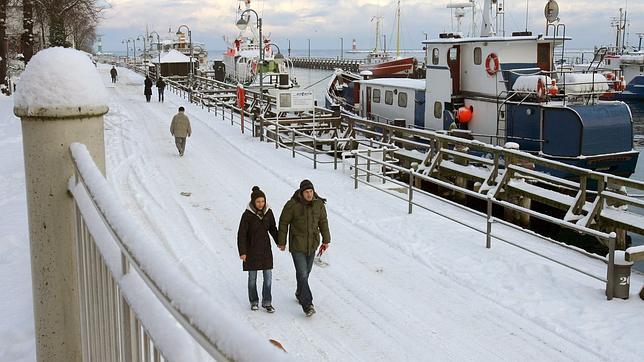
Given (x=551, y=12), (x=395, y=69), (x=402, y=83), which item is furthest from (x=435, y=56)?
(x=395, y=69)

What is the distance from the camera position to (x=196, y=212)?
530 inches

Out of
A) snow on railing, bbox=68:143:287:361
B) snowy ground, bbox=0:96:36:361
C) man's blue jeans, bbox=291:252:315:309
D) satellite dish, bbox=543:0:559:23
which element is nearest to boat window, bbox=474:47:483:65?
satellite dish, bbox=543:0:559:23

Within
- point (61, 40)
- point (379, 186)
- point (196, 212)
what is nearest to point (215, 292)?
point (196, 212)

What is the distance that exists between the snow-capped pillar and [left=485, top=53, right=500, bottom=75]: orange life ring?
20915mm

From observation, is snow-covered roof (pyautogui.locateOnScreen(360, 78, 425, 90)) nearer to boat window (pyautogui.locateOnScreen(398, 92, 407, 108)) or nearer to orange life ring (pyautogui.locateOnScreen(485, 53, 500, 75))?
boat window (pyautogui.locateOnScreen(398, 92, 407, 108))

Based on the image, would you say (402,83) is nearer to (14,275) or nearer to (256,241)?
(256,241)

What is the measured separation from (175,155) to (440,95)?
10027mm

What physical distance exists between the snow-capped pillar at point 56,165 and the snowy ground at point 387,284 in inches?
26.6

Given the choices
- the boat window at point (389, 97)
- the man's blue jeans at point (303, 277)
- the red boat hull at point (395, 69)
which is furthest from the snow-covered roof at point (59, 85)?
the red boat hull at point (395, 69)

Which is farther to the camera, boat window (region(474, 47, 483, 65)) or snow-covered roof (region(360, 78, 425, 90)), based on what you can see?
snow-covered roof (region(360, 78, 425, 90))

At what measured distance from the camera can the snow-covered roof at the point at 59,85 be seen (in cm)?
330

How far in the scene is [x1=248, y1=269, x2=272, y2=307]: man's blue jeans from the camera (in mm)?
8633

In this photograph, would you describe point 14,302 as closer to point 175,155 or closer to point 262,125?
point 175,155

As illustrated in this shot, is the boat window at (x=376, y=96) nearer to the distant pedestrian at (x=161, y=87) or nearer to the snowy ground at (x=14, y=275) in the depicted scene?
the distant pedestrian at (x=161, y=87)
